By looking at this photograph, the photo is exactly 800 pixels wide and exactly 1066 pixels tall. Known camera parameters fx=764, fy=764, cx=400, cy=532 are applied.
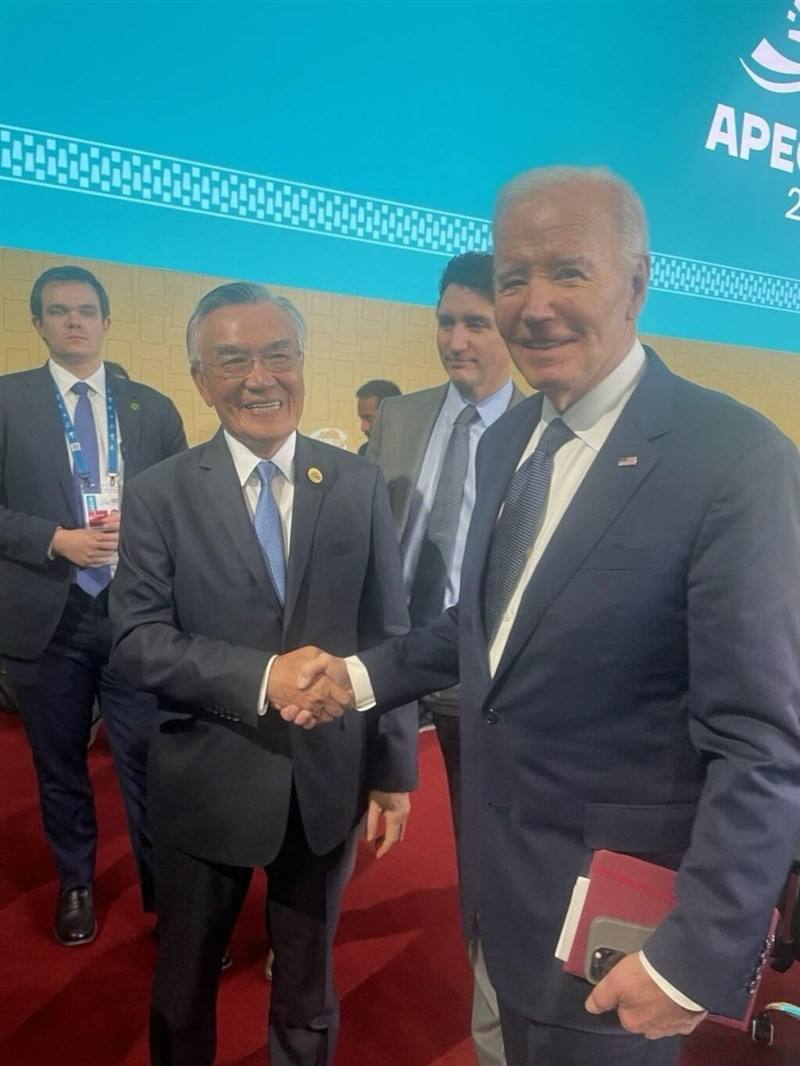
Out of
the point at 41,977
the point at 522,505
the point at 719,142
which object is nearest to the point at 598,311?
the point at 522,505

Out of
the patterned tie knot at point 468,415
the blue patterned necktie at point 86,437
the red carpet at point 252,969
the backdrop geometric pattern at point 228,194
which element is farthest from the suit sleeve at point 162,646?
the red carpet at point 252,969

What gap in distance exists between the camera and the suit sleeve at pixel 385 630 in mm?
1686

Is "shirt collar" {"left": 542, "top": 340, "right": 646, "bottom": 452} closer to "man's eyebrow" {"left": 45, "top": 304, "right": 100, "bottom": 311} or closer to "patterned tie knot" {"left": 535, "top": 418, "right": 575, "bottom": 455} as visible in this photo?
"patterned tie knot" {"left": 535, "top": 418, "right": 575, "bottom": 455}

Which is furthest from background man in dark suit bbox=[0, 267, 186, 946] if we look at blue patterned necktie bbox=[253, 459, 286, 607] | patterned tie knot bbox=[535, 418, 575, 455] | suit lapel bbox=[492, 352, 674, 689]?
suit lapel bbox=[492, 352, 674, 689]

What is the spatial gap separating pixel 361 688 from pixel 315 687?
0.32ft

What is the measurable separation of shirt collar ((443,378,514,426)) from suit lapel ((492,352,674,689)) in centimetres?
66

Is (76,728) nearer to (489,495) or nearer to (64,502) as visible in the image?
(64,502)

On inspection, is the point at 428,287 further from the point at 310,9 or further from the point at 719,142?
the point at 719,142

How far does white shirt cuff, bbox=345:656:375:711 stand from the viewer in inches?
59.4

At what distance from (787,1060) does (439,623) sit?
167 cm

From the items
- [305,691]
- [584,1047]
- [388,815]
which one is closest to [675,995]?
[584,1047]

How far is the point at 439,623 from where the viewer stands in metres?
1.53

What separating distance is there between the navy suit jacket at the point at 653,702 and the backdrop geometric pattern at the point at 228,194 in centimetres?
69

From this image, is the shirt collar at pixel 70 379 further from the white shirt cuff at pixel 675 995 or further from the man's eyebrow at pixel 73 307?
the white shirt cuff at pixel 675 995
